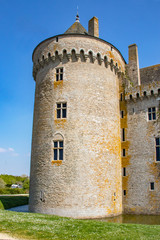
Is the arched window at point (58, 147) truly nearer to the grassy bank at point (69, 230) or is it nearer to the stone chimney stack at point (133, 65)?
the grassy bank at point (69, 230)

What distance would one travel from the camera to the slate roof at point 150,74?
23.8 metres

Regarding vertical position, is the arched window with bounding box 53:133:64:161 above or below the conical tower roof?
below

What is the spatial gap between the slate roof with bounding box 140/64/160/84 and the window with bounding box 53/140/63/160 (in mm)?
11109

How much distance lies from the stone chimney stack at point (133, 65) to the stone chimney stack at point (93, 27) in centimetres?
388

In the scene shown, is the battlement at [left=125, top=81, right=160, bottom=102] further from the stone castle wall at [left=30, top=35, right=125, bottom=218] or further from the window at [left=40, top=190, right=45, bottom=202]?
the window at [left=40, top=190, right=45, bottom=202]

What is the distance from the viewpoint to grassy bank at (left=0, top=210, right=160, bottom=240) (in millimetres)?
→ 10674

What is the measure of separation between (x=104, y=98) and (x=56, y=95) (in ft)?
13.8

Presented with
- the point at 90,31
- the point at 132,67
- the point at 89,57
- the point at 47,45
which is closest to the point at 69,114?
the point at 89,57

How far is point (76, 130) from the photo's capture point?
1938cm

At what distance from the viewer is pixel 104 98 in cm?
2097

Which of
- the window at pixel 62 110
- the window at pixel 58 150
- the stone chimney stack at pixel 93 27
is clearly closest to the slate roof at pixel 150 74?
the stone chimney stack at pixel 93 27

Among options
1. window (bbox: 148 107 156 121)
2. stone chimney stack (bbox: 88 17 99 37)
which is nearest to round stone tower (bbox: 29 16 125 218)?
window (bbox: 148 107 156 121)

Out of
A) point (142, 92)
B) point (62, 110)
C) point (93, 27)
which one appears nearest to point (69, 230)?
point (62, 110)

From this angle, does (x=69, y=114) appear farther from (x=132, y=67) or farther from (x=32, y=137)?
(x=132, y=67)
